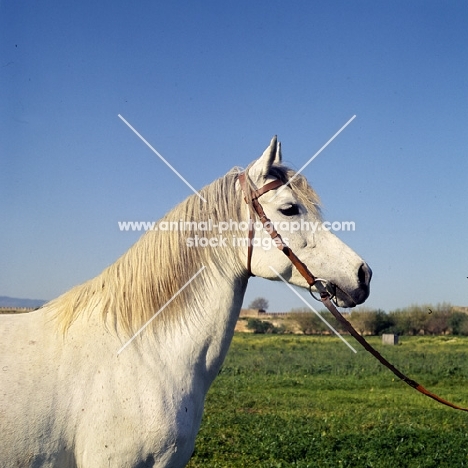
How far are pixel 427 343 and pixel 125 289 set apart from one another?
39.5m

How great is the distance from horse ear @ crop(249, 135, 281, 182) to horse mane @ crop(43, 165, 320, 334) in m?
0.07

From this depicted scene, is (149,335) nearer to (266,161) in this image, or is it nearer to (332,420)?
(266,161)

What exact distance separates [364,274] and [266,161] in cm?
96

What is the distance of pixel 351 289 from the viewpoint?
3365mm

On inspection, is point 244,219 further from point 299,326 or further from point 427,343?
point 299,326

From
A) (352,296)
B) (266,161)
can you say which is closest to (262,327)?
(352,296)

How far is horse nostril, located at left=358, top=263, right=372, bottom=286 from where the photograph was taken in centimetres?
334

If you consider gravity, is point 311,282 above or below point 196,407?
above

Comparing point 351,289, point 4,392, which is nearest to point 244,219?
point 351,289

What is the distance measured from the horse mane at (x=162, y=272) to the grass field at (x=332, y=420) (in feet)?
15.3

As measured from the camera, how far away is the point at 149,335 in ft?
10.2

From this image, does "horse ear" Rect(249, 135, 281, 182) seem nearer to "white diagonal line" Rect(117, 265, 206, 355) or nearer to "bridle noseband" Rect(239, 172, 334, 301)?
"bridle noseband" Rect(239, 172, 334, 301)

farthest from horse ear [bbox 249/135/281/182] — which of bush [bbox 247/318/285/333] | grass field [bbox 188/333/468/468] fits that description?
bush [bbox 247/318/285/333]

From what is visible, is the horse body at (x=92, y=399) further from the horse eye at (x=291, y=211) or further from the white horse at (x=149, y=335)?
the horse eye at (x=291, y=211)
